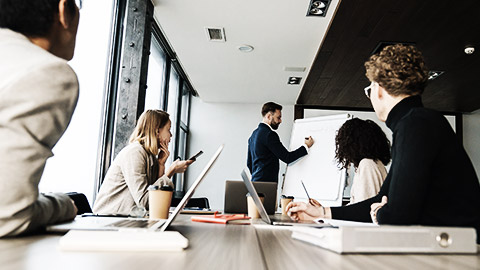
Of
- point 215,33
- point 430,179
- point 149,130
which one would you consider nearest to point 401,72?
point 430,179

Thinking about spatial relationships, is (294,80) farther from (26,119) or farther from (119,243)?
(119,243)

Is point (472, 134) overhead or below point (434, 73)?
below

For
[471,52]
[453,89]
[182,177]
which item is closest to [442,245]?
[471,52]

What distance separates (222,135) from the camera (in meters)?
7.56

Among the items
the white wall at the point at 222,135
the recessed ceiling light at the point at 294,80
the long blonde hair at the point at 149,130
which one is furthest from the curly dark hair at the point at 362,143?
the white wall at the point at 222,135

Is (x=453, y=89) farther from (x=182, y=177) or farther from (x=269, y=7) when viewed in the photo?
(x=182, y=177)

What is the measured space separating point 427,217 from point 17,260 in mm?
1155

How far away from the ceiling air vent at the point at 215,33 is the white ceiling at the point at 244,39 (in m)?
0.06

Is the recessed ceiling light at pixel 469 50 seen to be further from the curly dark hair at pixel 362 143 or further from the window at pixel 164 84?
the window at pixel 164 84

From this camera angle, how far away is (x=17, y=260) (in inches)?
18.5

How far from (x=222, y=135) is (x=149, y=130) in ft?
16.5

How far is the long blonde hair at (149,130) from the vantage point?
8.25 feet

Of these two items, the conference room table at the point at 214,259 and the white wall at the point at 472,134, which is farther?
the white wall at the point at 472,134

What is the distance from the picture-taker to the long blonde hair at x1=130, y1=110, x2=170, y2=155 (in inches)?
99.0
